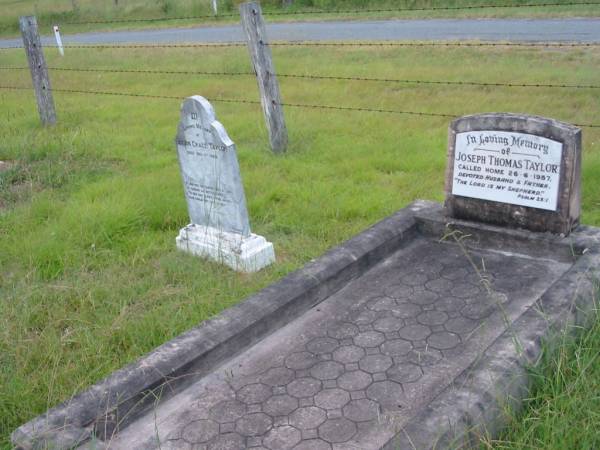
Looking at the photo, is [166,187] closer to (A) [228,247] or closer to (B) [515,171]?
(A) [228,247]

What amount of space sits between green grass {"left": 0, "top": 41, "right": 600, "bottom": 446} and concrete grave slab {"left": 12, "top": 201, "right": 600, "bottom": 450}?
0.51m

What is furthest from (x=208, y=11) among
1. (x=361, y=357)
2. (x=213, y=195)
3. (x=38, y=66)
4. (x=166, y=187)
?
(x=361, y=357)

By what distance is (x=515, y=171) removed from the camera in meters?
3.85

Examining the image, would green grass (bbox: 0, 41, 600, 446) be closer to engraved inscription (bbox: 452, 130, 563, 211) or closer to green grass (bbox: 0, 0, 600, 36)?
engraved inscription (bbox: 452, 130, 563, 211)

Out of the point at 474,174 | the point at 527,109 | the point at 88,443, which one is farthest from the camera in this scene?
the point at 527,109

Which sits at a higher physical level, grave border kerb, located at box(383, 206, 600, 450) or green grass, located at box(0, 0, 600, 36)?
green grass, located at box(0, 0, 600, 36)

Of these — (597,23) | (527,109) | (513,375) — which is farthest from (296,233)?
(597,23)

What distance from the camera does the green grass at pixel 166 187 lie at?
11.9 ft

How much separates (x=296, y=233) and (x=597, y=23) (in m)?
8.36

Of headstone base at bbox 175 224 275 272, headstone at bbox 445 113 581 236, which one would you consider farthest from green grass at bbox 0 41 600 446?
headstone at bbox 445 113 581 236

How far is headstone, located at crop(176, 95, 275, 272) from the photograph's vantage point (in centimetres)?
427

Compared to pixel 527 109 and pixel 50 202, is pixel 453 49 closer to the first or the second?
pixel 527 109

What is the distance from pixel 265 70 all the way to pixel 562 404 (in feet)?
14.7

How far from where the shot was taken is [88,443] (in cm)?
252
